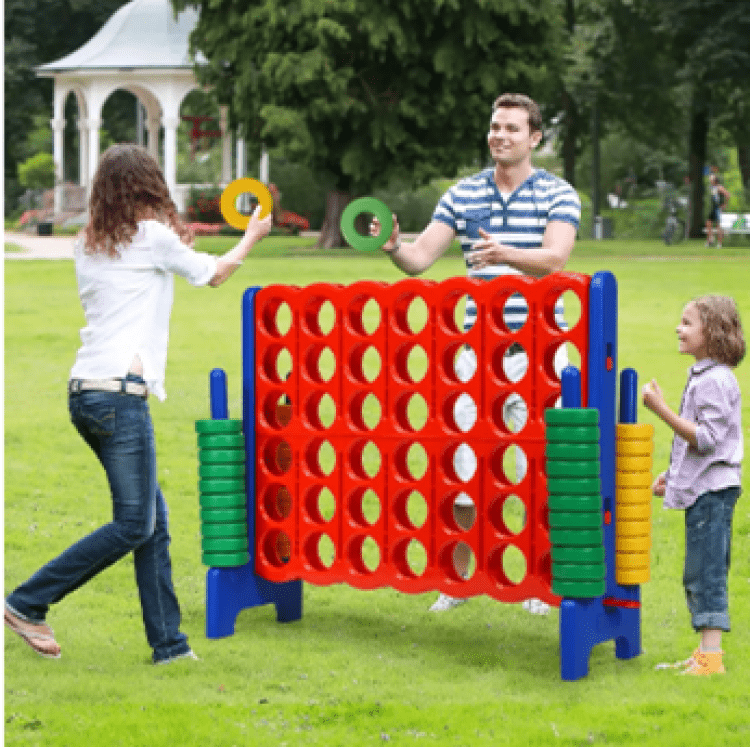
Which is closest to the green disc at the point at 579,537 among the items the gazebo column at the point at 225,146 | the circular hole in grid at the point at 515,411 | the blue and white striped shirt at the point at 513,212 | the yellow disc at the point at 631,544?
the yellow disc at the point at 631,544

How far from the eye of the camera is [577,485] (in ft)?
17.0

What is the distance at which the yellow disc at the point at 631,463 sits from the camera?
544 cm

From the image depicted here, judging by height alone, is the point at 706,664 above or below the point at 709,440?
below

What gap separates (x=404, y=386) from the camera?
577 centimetres

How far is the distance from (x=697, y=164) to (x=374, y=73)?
42.4ft

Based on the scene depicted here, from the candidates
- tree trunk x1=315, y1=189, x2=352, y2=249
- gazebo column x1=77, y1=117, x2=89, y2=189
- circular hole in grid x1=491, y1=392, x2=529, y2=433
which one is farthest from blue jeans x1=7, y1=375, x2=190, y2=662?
gazebo column x1=77, y1=117, x2=89, y2=189

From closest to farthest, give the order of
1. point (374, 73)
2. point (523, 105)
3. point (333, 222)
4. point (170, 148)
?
point (523, 105)
point (374, 73)
point (333, 222)
point (170, 148)

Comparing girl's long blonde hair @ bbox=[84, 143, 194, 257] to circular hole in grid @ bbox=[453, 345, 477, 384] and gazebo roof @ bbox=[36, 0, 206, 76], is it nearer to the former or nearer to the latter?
circular hole in grid @ bbox=[453, 345, 477, 384]

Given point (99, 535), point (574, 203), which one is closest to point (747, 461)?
point (574, 203)

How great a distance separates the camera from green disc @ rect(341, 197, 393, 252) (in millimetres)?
5695

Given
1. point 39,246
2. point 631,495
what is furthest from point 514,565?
point 39,246

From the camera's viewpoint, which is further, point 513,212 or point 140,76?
point 140,76

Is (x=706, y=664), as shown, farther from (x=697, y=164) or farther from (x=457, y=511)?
(x=697, y=164)

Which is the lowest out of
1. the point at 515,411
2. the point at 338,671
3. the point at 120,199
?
the point at 338,671
